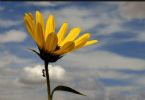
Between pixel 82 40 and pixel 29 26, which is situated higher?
pixel 29 26

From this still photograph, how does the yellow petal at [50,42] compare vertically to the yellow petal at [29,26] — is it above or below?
below

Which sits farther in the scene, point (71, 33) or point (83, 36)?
point (71, 33)

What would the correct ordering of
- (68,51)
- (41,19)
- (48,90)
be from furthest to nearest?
(41,19), (68,51), (48,90)

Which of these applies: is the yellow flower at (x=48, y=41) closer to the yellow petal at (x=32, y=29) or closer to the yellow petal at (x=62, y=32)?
the yellow petal at (x=32, y=29)

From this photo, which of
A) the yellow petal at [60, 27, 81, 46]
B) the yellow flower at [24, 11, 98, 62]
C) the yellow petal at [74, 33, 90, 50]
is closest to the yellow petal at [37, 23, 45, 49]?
the yellow flower at [24, 11, 98, 62]

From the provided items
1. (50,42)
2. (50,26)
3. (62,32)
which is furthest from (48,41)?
(62,32)

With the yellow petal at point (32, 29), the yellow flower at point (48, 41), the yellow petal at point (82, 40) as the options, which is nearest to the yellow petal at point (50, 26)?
the yellow flower at point (48, 41)

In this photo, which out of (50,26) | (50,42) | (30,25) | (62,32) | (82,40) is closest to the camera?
(50,42)

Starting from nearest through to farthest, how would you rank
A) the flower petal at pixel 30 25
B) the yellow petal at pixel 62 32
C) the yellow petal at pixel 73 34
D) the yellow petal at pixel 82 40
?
the flower petal at pixel 30 25 → the yellow petal at pixel 82 40 → the yellow petal at pixel 73 34 → the yellow petal at pixel 62 32

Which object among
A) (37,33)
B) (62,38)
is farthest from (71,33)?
(37,33)

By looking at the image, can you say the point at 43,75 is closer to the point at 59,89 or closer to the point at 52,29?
the point at 59,89

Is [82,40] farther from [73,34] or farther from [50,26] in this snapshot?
[50,26]
